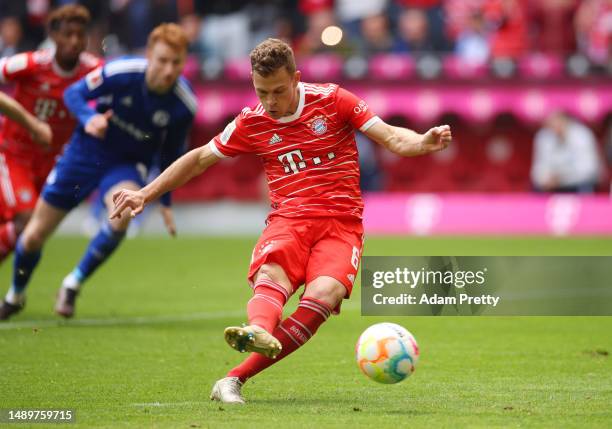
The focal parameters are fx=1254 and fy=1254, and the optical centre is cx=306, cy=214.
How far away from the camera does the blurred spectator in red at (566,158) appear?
67.7 ft

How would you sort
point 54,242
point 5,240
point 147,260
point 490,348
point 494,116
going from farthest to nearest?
point 494,116, point 54,242, point 147,260, point 5,240, point 490,348

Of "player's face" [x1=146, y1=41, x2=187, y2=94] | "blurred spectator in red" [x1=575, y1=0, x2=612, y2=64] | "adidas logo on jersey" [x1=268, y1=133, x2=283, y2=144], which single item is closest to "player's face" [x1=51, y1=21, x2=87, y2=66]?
"player's face" [x1=146, y1=41, x2=187, y2=94]

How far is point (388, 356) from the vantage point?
660cm

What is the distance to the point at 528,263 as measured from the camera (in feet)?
50.3

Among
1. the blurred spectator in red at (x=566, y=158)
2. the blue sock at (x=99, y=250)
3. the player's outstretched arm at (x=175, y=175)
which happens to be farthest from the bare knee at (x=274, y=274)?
the blurred spectator in red at (x=566, y=158)

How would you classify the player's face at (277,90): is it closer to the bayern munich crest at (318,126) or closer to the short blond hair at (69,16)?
the bayern munich crest at (318,126)

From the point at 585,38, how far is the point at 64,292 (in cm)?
1411

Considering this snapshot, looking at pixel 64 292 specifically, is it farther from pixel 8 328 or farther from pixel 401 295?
pixel 401 295

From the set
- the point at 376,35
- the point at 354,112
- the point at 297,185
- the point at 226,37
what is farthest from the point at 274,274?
the point at 226,37

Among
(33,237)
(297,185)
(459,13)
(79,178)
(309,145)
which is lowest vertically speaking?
(33,237)

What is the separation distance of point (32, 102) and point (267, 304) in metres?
5.21

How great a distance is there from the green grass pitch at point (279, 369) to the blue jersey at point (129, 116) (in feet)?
4.68

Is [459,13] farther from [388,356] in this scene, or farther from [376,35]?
[388,356]

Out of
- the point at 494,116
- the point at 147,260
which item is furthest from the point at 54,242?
the point at 494,116
